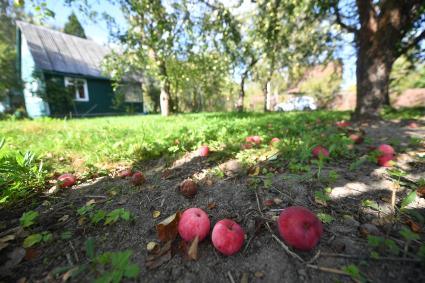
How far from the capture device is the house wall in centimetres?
1380

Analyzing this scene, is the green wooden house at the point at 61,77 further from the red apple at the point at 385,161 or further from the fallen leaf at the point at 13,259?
the red apple at the point at 385,161

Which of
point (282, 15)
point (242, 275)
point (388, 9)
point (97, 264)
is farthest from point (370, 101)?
point (97, 264)

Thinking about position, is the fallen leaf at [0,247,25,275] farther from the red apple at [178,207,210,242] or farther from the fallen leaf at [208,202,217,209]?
the fallen leaf at [208,202,217,209]

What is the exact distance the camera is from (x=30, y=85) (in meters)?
14.2

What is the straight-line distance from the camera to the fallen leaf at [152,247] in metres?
1.27

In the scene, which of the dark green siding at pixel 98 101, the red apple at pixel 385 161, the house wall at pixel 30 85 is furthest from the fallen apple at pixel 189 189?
the dark green siding at pixel 98 101

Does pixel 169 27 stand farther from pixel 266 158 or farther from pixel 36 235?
pixel 36 235

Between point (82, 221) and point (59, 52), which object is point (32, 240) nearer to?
point (82, 221)

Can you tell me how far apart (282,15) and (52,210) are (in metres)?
7.62

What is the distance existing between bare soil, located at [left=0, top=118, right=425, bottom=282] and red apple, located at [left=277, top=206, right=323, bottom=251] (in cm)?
9

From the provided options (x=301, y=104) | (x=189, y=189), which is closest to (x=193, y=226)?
(x=189, y=189)

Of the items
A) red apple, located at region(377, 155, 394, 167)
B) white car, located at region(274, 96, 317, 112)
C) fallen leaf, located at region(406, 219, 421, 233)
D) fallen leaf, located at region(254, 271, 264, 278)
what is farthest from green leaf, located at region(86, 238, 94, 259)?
white car, located at region(274, 96, 317, 112)

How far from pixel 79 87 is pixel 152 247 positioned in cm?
1881

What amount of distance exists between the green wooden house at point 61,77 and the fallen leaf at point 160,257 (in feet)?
44.7
